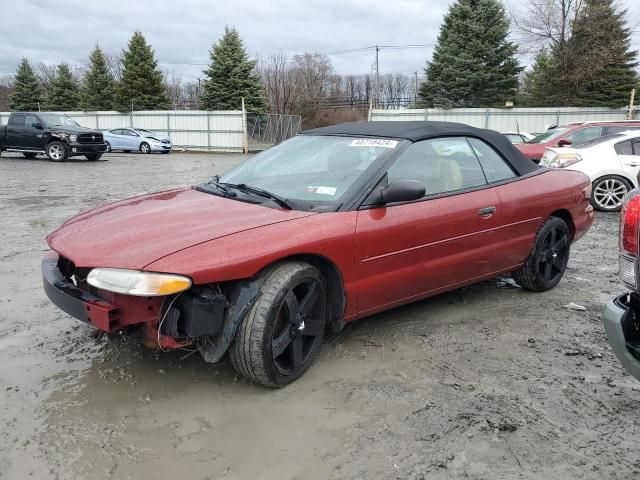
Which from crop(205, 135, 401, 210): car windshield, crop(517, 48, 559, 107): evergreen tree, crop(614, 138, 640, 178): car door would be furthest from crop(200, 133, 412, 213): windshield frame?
crop(517, 48, 559, 107): evergreen tree

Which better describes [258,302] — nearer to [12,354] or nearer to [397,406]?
[397,406]

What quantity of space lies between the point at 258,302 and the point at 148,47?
1432 inches

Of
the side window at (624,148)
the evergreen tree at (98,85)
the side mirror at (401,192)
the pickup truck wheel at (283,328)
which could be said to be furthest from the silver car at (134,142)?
the pickup truck wheel at (283,328)

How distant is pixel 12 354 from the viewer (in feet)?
10.9

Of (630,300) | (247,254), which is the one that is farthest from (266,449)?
(630,300)

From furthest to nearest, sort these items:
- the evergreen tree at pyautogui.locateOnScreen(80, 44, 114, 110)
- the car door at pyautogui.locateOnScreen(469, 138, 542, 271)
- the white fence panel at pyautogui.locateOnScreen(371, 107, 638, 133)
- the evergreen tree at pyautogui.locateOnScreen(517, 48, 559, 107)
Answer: the evergreen tree at pyautogui.locateOnScreen(80, 44, 114, 110), the evergreen tree at pyautogui.locateOnScreen(517, 48, 559, 107), the white fence panel at pyautogui.locateOnScreen(371, 107, 638, 133), the car door at pyautogui.locateOnScreen(469, 138, 542, 271)

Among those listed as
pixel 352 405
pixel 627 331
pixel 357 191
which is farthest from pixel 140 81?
pixel 627 331

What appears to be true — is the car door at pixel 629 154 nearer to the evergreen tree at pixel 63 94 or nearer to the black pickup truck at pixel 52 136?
the black pickup truck at pixel 52 136

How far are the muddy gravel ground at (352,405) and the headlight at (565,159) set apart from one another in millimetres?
5688

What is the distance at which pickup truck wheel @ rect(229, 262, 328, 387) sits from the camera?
273cm

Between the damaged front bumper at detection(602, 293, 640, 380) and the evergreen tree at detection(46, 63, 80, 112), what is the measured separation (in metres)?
46.1

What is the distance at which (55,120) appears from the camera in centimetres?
1809

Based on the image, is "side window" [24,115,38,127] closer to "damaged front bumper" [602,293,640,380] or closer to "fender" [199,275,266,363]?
"fender" [199,275,266,363]

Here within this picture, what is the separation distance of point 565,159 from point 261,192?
7413mm
